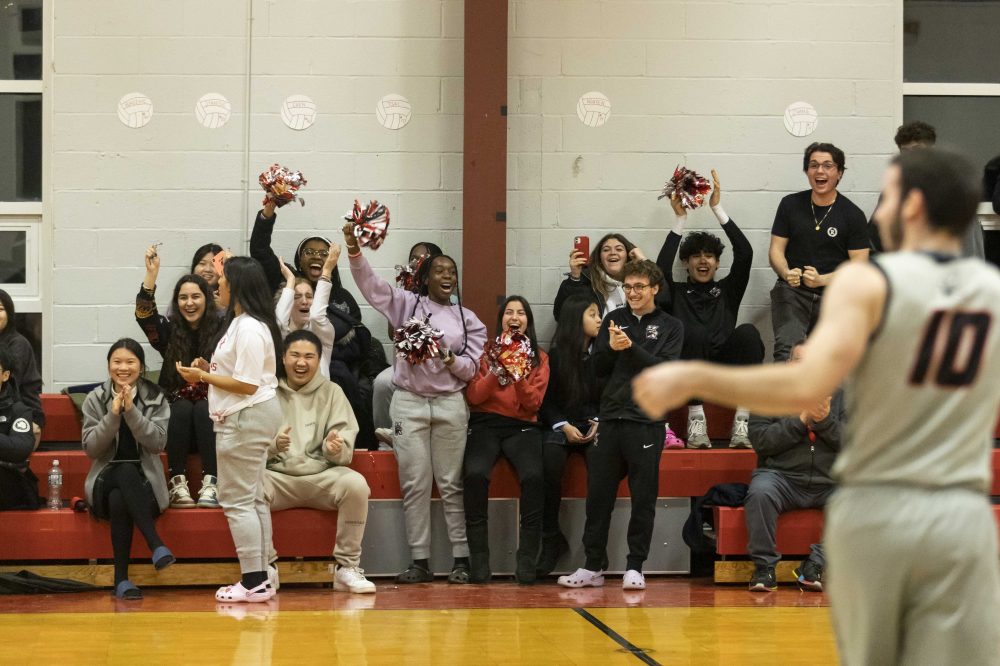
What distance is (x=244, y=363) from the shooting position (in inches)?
237

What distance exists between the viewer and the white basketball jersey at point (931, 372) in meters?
2.39

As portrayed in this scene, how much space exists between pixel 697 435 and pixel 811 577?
1.17m

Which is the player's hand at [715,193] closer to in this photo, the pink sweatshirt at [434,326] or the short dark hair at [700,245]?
the short dark hair at [700,245]

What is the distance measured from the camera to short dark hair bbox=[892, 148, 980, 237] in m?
2.42

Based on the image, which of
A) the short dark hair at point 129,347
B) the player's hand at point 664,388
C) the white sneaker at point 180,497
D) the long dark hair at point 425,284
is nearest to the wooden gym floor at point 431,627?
the white sneaker at point 180,497

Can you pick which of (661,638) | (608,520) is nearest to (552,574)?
(608,520)

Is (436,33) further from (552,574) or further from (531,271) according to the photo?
(552,574)

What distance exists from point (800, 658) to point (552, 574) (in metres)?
2.50

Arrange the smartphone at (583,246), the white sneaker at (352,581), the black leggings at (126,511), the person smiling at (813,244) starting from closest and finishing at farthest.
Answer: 1. the black leggings at (126,511)
2. the white sneaker at (352,581)
3. the person smiling at (813,244)
4. the smartphone at (583,246)

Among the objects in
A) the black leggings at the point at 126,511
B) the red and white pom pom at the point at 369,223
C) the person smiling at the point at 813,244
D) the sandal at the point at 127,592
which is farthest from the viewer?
the person smiling at the point at 813,244

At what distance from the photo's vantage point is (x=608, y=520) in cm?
688

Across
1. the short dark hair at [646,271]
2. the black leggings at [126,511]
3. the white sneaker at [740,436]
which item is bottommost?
the black leggings at [126,511]

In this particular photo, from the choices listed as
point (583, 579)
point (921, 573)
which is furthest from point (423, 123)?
point (921, 573)

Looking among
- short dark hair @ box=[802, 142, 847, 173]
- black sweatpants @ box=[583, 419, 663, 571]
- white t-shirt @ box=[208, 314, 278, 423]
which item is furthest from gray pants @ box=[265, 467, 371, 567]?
short dark hair @ box=[802, 142, 847, 173]
